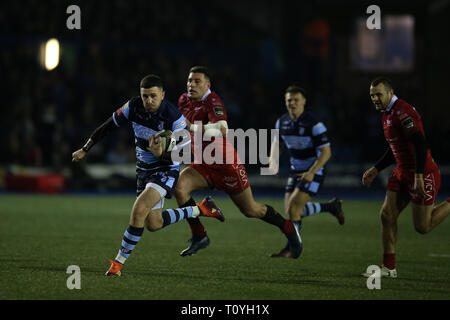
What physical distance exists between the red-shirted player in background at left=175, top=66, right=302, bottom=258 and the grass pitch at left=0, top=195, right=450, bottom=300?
0.41 meters

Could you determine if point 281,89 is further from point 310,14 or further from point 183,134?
point 183,134

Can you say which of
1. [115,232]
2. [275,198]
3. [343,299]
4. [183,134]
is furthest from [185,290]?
[275,198]

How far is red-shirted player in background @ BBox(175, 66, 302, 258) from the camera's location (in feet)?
25.9

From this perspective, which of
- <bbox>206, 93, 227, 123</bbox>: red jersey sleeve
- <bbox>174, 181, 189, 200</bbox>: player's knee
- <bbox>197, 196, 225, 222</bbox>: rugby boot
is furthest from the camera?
<bbox>197, 196, 225, 222</bbox>: rugby boot

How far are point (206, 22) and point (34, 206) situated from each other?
1169cm

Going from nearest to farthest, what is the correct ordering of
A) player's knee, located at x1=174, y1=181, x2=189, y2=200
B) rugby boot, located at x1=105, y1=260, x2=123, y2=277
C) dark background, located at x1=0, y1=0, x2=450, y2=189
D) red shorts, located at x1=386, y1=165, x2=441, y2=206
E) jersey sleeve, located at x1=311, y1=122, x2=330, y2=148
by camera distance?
1. rugby boot, located at x1=105, y1=260, x2=123, y2=277
2. red shorts, located at x1=386, y1=165, x2=441, y2=206
3. player's knee, located at x1=174, y1=181, x2=189, y2=200
4. jersey sleeve, located at x1=311, y1=122, x2=330, y2=148
5. dark background, located at x1=0, y1=0, x2=450, y2=189

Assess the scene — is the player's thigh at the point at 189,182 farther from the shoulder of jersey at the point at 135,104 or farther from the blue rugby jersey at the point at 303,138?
the blue rugby jersey at the point at 303,138

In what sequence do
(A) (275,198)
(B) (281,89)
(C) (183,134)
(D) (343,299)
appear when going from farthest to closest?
1. (B) (281,89)
2. (A) (275,198)
3. (C) (183,134)
4. (D) (343,299)

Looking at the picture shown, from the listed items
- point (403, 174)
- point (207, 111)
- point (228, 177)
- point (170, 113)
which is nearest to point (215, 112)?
point (207, 111)

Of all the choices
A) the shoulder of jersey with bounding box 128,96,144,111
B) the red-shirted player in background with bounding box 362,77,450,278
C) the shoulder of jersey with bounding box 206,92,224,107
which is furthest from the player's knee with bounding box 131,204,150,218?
the red-shirted player in background with bounding box 362,77,450,278

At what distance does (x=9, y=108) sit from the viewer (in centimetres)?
2088

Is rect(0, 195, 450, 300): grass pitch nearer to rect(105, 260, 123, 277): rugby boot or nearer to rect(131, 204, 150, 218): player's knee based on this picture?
rect(105, 260, 123, 277): rugby boot

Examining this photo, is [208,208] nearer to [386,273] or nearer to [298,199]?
[298,199]

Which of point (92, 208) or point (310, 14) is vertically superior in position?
point (310, 14)
